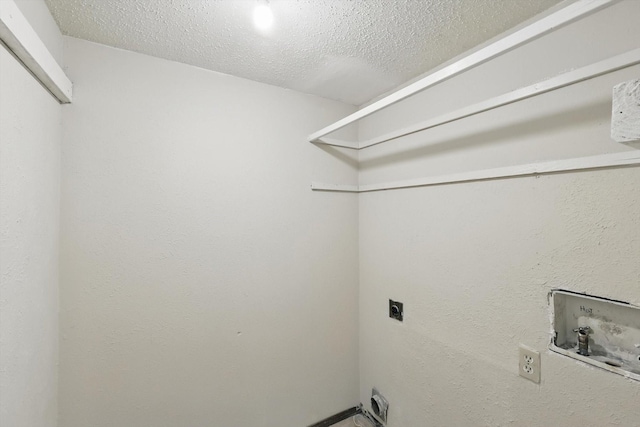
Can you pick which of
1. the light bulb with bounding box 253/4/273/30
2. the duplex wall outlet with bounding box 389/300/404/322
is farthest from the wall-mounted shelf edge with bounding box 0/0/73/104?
the duplex wall outlet with bounding box 389/300/404/322

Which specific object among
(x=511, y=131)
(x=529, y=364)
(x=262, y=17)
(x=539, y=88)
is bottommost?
(x=529, y=364)

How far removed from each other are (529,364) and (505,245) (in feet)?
1.54

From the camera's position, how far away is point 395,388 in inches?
62.7

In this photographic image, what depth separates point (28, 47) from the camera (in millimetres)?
775

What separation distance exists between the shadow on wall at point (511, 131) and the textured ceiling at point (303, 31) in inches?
17.0

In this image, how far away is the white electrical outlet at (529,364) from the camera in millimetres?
1001

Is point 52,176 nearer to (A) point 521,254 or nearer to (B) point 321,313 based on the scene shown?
(B) point 321,313

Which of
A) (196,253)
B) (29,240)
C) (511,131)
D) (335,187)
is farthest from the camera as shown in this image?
(335,187)

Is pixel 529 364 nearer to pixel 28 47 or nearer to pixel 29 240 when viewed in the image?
pixel 29 240

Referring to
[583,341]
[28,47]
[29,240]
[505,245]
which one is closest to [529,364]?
[583,341]

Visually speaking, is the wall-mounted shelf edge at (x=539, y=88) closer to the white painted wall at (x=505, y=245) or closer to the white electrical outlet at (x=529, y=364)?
the white painted wall at (x=505, y=245)

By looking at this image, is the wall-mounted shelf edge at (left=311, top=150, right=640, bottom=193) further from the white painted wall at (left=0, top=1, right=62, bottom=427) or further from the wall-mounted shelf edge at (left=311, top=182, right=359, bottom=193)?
the white painted wall at (left=0, top=1, right=62, bottom=427)

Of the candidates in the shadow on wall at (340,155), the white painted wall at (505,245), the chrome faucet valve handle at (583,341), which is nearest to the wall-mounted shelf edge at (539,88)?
the white painted wall at (505,245)

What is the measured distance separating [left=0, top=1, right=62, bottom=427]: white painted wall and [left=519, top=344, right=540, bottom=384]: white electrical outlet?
1733 millimetres
